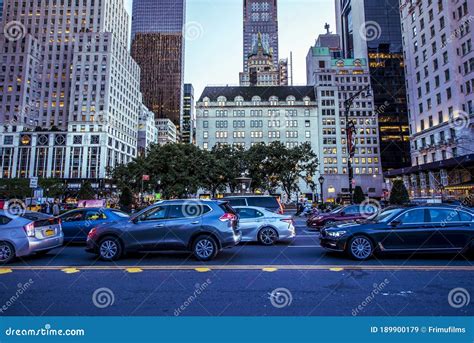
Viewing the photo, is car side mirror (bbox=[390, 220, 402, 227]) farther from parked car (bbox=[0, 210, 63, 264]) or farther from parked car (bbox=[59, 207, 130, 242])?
parked car (bbox=[0, 210, 63, 264])

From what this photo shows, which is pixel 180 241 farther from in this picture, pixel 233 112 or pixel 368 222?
pixel 233 112

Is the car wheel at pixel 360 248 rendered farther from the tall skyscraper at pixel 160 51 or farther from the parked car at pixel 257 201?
the tall skyscraper at pixel 160 51

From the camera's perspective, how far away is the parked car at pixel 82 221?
38.3 ft

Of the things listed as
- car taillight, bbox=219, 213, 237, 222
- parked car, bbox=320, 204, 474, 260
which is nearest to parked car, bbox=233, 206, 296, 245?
car taillight, bbox=219, 213, 237, 222

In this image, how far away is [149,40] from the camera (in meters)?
188

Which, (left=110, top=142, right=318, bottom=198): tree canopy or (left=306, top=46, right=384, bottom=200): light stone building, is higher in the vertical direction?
(left=306, top=46, right=384, bottom=200): light stone building

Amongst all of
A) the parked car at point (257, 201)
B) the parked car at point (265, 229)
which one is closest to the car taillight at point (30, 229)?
the parked car at point (265, 229)

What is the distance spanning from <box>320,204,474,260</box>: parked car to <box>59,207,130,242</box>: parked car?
8916mm

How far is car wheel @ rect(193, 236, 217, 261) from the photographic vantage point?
806 centimetres

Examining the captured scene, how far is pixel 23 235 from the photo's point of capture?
26.7ft

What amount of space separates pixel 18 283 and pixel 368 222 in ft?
29.6

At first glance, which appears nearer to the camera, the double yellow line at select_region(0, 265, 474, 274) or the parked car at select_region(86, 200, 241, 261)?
the double yellow line at select_region(0, 265, 474, 274)

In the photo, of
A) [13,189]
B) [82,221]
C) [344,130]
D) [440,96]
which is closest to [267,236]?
[82,221]
